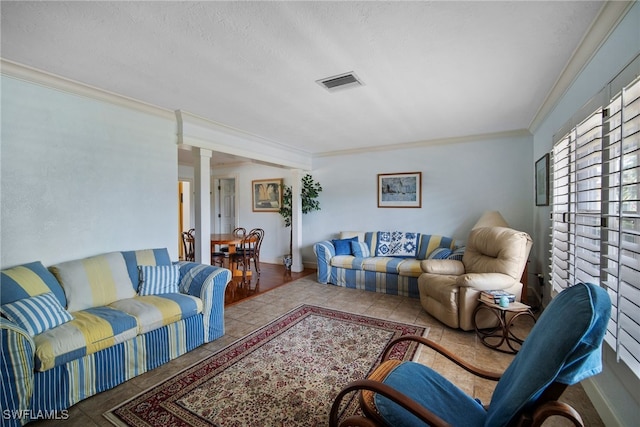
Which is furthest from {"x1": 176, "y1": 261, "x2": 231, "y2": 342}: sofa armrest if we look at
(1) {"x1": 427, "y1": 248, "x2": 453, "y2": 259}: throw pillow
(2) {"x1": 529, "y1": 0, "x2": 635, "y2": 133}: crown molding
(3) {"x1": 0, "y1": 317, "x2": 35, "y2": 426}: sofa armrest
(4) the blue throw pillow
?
(2) {"x1": 529, "y1": 0, "x2": 635, "y2": 133}: crown molding

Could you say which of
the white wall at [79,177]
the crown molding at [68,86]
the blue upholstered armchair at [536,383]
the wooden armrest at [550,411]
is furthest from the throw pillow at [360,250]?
the wooden armrest at [550,411]

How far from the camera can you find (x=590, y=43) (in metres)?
1.92

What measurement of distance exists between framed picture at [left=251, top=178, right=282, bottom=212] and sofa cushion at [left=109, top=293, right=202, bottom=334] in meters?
4.10

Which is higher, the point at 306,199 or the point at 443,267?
the point at 306,199

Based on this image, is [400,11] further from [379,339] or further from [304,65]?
[379,339]

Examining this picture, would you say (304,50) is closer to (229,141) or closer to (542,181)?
(229,141)

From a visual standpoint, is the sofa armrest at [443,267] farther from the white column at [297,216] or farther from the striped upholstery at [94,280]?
the striped upholstery at [94,280]

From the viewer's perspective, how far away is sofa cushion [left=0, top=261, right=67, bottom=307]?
2046 mm

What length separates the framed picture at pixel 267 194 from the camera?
670 cm

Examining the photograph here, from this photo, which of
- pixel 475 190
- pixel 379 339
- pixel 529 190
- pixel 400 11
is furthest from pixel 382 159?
pixel 400 11

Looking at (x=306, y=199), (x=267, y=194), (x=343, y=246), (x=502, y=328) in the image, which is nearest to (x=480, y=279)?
(x=502, y=328)

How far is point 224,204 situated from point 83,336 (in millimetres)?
5805

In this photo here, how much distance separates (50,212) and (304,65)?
8.20 ft

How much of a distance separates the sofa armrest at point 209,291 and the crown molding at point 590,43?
335 cm
